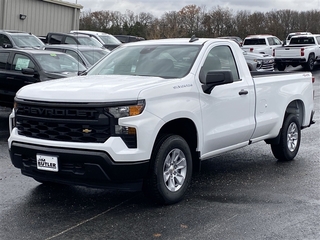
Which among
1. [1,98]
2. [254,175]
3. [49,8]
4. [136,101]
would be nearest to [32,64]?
[1,98]

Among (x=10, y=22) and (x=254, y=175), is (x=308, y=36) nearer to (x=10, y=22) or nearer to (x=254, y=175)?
(x=10, y=22)

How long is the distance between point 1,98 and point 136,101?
25.0 ft

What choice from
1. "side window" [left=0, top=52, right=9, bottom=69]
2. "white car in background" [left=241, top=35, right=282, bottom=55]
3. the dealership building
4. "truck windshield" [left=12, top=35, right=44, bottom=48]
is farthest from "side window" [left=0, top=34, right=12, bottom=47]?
"white car in background" [left=241, top=35, right=282, bottom=55]

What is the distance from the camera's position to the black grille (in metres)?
5.55

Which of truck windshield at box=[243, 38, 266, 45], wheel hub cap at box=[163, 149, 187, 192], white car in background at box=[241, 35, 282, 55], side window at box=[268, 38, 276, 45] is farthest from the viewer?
side window at box=[268, 38, 276, 45]

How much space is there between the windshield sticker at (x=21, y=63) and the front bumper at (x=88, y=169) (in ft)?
22.6

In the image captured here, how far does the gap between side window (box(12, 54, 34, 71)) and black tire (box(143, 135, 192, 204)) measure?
705 centimetres

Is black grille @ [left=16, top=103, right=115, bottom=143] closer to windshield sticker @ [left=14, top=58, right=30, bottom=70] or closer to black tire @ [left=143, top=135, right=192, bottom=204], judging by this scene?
black tire @ [left=143, top=135, right=192, bottom=204]

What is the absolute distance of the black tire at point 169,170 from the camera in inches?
230

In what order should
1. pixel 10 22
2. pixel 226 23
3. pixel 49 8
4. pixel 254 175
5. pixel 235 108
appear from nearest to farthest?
1. pixel 235 108
2. pixel 254 175
3. pixel 10 22
4. pixel 49 8
5. pixel 226 23

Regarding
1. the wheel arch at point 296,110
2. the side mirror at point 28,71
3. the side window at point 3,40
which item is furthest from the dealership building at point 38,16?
the wheel arch at point 296,110

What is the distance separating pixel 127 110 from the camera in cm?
559

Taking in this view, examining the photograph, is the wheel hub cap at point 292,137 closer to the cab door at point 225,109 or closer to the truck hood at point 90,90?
the cab door at point 225,109

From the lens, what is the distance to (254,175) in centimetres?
776
